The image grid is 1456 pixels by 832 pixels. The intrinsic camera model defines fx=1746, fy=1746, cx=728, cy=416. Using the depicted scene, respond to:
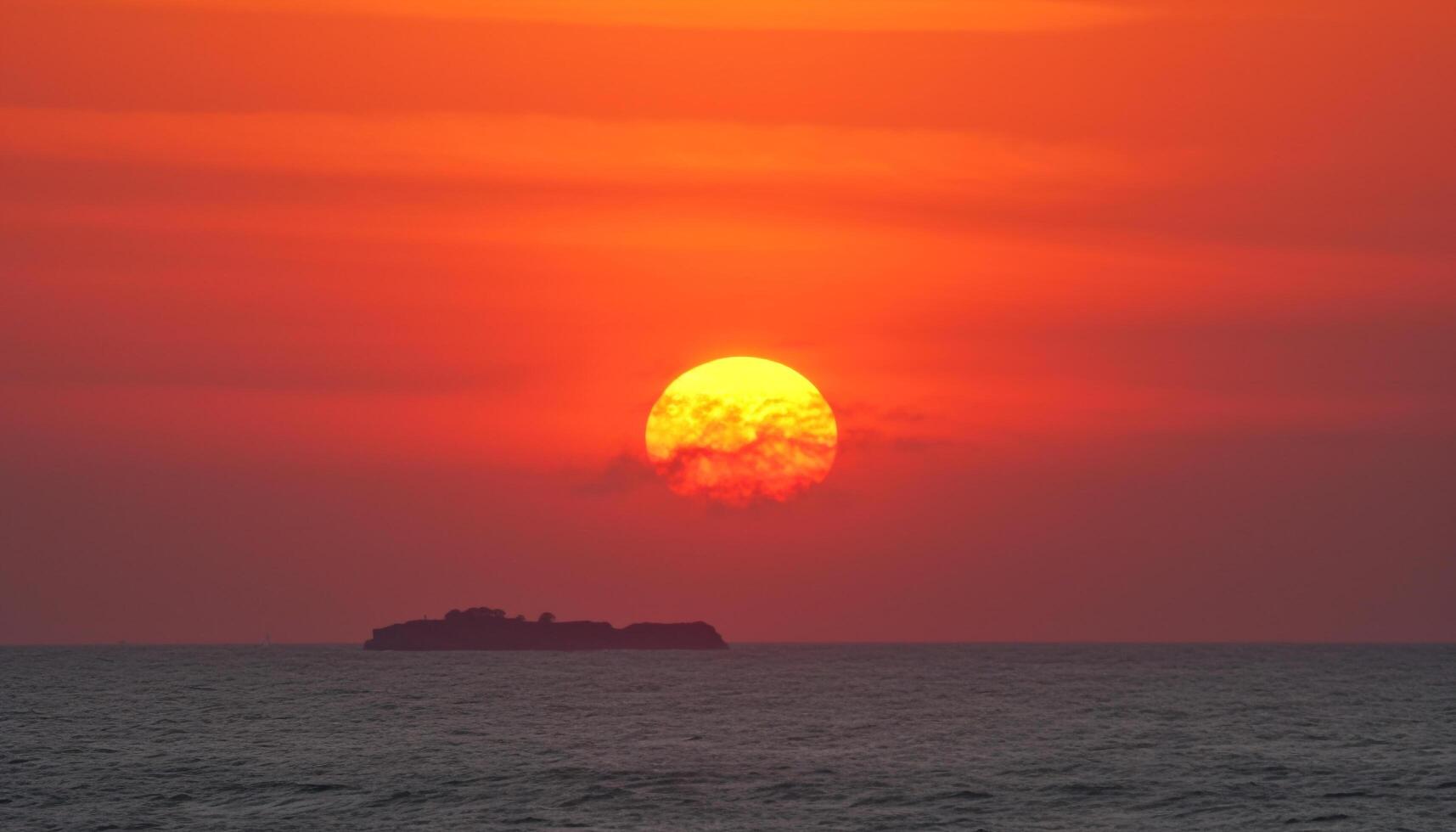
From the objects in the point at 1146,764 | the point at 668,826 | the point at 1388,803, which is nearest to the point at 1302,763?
the point at 1146,764

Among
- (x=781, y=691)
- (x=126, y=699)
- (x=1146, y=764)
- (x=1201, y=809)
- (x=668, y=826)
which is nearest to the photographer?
(x=668, y=826)

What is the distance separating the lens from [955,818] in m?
73.4

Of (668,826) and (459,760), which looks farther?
(459,760)

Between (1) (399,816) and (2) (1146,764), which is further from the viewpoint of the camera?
(2) (1146,764)

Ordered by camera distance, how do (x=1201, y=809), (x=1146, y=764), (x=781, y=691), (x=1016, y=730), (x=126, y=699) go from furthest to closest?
(x=781, y=691) → (x=126, y=699) → (x=1016, y=730) → (x=1146, y=764) → (x=1201, y=809)

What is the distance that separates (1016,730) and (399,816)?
5866 cm

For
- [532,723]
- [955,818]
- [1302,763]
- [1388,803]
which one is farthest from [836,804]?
[532,723]

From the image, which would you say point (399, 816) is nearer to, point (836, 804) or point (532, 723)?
point (836, 804)

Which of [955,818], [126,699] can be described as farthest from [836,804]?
[126,699]

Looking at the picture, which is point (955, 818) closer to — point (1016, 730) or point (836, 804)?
point (836, 804)

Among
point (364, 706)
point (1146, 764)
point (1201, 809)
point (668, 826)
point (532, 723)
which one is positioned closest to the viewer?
point (668, 826)

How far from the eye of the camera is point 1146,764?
9606 centimetres

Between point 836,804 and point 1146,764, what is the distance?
25.9m

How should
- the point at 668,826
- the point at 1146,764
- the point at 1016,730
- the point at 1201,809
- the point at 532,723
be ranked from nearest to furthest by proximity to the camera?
the point at 668,826 → the point at 1201,809 → the point at 1146,764 → the point at 1016,730 → the point at 532,723
